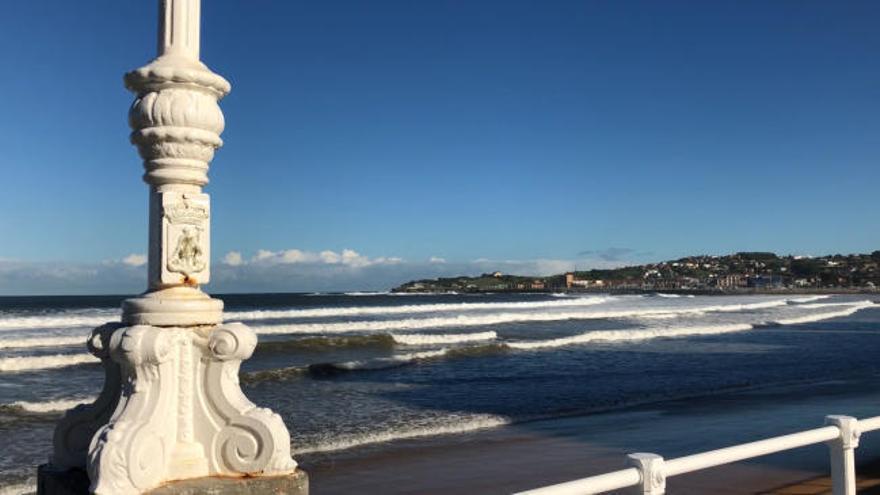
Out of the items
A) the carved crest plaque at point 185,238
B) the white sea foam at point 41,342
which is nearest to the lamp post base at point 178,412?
the carved crest plaque at point 185,238

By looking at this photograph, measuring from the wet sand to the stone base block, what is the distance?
411 cm

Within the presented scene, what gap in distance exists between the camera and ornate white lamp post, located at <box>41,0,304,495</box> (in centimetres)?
306

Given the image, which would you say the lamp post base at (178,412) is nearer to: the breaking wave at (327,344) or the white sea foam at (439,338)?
the breaking wave at (327,344)

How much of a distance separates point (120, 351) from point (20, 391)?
1450 centimetres

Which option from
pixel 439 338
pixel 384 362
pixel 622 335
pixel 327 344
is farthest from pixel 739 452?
pixel 622 335

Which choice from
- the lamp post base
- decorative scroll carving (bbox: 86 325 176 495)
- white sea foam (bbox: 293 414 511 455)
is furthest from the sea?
decorative scroll carving (bbox: 86 325 176 495)

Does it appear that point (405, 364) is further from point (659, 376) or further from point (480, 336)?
point (480, 336)

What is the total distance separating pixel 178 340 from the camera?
10.3 ft

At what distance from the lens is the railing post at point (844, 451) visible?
437 cm

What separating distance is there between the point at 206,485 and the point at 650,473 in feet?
6.26

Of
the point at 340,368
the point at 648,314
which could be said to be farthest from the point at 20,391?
the point at 648,314

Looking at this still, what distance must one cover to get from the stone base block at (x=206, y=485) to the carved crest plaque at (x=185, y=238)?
0.85 metres

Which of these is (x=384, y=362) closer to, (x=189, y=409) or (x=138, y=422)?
(x=189, y=409)

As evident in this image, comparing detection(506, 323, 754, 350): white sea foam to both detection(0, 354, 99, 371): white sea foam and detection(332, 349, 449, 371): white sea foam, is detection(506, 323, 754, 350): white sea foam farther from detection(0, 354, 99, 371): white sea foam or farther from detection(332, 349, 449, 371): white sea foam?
detection(0, 354, 99, 371): white sea foam
